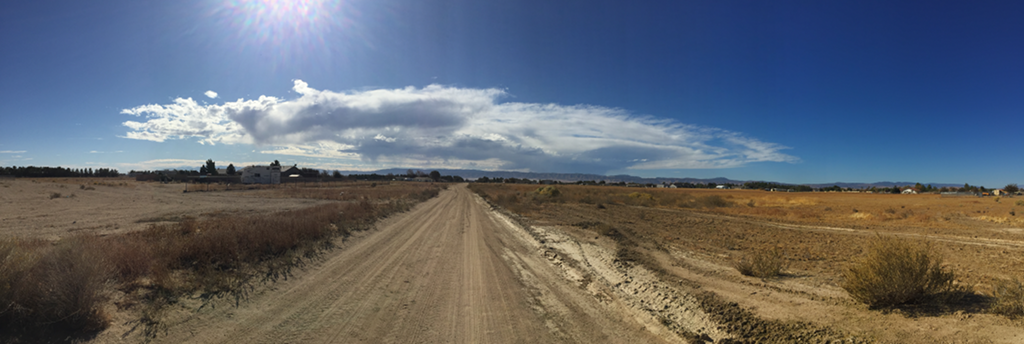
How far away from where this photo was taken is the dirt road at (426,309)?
207 inches

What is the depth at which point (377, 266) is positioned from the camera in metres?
9.34

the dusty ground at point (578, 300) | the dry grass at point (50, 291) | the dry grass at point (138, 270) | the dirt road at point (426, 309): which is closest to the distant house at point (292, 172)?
the dusty ground at point (578, 300)

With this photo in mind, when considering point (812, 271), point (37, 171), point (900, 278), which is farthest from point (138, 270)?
point (37, 171)

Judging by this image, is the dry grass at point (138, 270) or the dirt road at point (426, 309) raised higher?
the dry grass at point (138, 270)

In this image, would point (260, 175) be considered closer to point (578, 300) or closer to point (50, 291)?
point (50, 291)

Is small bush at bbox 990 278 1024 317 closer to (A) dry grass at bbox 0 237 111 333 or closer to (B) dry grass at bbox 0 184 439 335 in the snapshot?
(B) dry grass at bbox 0 184 439 335

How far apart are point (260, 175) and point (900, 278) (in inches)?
3890

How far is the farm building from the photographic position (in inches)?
3191

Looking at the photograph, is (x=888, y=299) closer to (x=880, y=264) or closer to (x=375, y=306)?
(x=880, y=264)

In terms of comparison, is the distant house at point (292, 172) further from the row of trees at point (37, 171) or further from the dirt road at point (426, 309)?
the dirt road at point (426, 309)

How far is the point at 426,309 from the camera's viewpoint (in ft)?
20.7

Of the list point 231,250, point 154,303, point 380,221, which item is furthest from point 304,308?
point 380,221

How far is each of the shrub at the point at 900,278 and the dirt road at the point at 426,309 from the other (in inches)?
113

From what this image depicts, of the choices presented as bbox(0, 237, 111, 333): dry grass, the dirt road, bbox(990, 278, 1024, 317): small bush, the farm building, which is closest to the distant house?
the farm building
